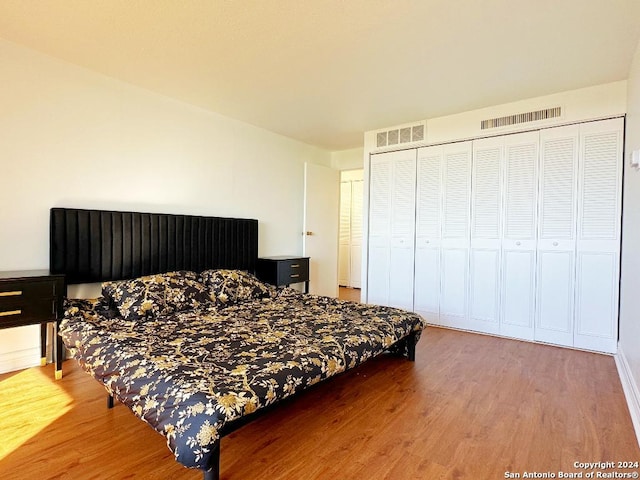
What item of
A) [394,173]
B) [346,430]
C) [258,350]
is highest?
[394,173]

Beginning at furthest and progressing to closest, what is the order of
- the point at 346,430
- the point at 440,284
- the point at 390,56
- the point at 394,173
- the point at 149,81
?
1. the point at 394,173
2. the point at 440,284
3. the point at 149,81
4. the point at 390,56
5. the point at 346,430

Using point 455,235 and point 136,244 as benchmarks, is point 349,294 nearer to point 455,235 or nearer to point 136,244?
point 455,235

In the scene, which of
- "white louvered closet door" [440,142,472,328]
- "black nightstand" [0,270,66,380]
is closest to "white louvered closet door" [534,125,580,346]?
"white louvered closet door" [440,142,472,328]

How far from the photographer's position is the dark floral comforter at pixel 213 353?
Result: 4.73 ft

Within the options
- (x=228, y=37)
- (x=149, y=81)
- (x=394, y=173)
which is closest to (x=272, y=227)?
(x=394, y=173)

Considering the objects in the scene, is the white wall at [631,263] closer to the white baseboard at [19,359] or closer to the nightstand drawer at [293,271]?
the nightstand drawer at [293,271]

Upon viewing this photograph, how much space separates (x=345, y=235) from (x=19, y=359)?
18.4ft

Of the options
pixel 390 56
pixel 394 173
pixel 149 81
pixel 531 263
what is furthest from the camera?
pixel 394 173

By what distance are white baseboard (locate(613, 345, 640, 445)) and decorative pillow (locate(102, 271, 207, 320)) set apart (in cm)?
311

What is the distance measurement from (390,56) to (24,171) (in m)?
3.03

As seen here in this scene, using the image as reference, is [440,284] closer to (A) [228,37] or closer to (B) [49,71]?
(A) [228,37]

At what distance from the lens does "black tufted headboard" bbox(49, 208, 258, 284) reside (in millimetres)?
2885

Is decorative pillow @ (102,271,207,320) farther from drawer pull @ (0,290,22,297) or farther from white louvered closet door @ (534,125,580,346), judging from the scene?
white louvered closet door @ (534,125,580,346)

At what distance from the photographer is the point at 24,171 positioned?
278 centimetres
